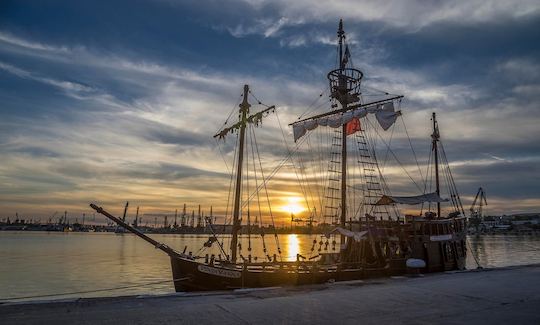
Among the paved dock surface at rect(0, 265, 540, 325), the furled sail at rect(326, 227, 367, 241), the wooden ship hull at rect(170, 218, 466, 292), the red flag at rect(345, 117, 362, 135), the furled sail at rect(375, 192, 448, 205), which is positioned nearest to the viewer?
the paved dock surface at rect(0, 265, 540, 325)

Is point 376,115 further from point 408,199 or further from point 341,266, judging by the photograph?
point 341,266

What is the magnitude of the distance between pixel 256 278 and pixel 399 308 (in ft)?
29.0

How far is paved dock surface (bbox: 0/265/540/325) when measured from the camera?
966 centimetres

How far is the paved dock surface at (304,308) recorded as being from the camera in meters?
9.66

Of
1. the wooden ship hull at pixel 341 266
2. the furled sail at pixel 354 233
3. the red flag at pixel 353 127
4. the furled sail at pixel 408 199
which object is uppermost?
the red flag at pixel 353 127

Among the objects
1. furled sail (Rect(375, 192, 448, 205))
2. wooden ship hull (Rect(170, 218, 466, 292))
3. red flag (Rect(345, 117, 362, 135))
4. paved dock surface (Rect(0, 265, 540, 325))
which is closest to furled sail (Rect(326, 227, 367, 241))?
wooden ship hull (Rect(170, 218, 466, 292))

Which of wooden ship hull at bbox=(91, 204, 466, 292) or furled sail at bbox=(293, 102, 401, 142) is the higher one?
furled sail at bbox=(293, 102, 401, 142)

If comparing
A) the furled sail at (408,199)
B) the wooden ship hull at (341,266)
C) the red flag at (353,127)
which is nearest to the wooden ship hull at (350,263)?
the wooden ship hull at (341,266)

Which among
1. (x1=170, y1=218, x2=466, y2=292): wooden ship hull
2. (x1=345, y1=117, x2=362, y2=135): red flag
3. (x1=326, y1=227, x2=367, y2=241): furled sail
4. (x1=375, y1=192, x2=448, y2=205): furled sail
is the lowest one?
(x1=170, y1=218, x2=466, y2=292): wooden ship hull

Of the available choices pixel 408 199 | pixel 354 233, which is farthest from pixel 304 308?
pixel 408 199

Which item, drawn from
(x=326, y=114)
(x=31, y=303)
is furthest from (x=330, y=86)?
(x=31, y=303)

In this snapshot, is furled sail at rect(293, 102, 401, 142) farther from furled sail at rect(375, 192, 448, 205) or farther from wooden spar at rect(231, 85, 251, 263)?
wooden spar at rect(231, 85, 251, 263)

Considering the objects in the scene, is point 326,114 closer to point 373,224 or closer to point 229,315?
point 373,224

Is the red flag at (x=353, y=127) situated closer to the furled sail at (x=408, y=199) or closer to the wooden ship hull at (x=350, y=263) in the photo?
the furled sail at (x=408, y=199)
